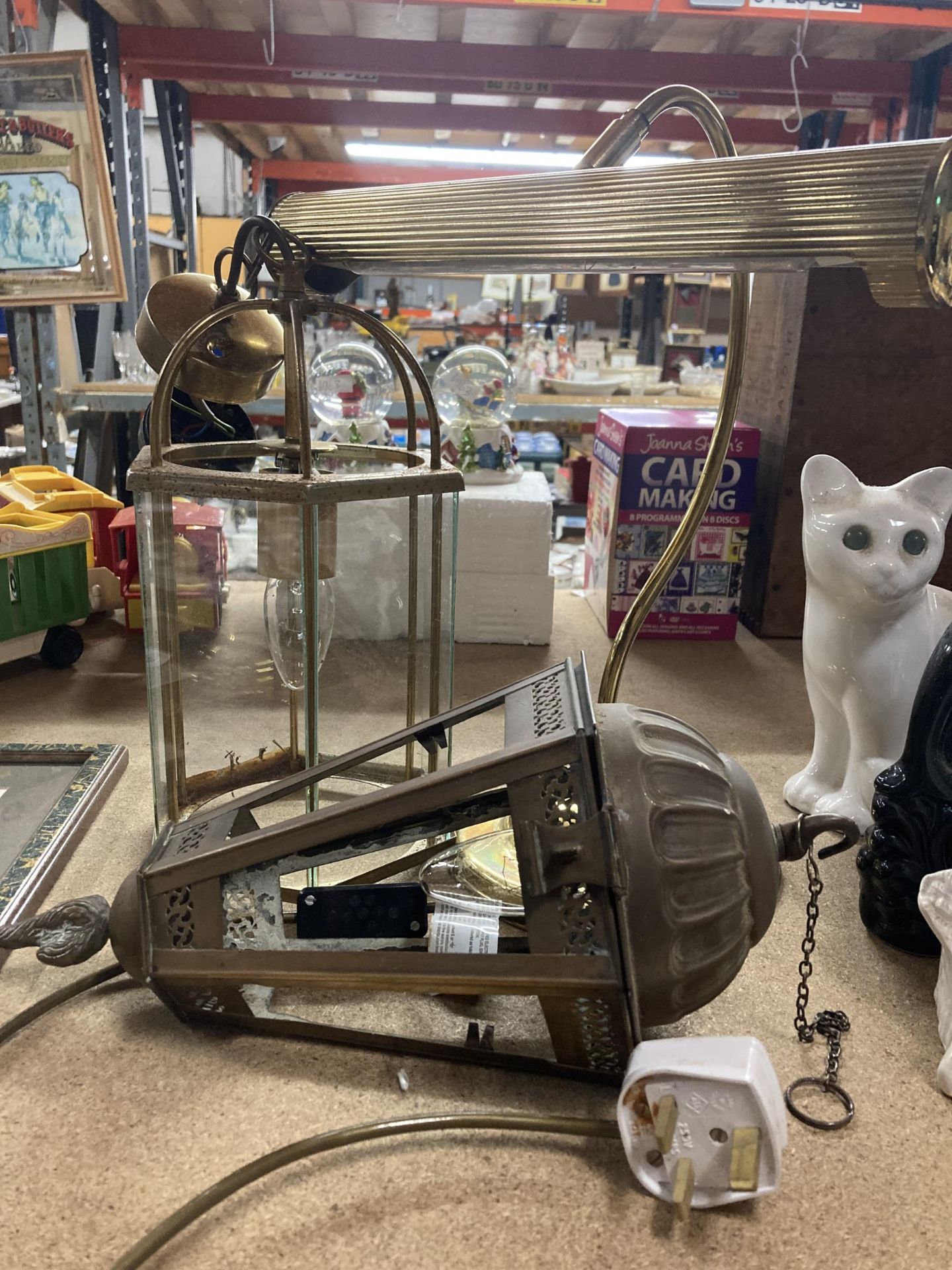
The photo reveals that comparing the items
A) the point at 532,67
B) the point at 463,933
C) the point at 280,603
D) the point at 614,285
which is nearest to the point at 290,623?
the point at 280,603

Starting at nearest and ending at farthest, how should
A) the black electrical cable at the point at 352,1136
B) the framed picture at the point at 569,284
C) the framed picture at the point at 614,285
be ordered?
the black electrical cable at the point at 352,1136
the framed picture at the point at 614,285
the framed picture at the point at 569,284

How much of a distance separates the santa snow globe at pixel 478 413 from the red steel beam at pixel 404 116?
7.95 ft

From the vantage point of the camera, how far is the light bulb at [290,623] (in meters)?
0.96

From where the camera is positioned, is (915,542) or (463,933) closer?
(463,933)

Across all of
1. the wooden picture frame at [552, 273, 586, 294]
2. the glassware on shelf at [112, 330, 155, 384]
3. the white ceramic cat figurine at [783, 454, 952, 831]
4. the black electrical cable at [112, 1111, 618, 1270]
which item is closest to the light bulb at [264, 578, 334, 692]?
the black electrical cable at [112, 1111, 618, 1270]

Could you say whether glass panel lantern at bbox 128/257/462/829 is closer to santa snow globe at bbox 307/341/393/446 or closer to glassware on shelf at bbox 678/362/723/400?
santa snow globe at bbox 307/341/393/446

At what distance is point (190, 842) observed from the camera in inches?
30.9

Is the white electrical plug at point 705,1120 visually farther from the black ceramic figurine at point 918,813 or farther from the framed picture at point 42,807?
the framed picture at point 42,807

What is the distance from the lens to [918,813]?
0.89 meters

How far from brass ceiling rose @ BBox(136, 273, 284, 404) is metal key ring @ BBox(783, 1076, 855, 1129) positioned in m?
0.78

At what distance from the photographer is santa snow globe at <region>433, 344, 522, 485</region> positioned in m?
2.01

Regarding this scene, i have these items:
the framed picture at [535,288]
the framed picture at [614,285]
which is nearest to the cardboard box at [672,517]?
the framed picture at [535,288]

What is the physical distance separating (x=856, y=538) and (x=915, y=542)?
2.5 inches

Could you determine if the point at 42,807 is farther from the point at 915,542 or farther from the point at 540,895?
the point at 915,542
